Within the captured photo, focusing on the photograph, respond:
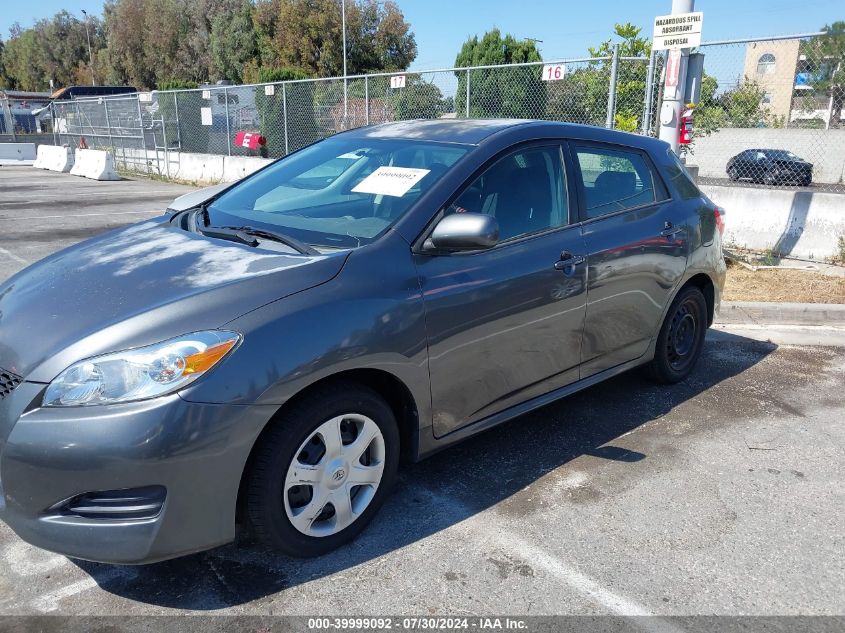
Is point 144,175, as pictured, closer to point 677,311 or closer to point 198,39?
point 677,311

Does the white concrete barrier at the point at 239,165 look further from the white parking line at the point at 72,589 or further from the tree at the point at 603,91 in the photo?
the white parking line at the point at 72,589

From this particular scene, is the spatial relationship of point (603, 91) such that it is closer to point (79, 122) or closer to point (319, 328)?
point (319, 328)

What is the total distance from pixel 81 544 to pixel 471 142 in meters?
2.42

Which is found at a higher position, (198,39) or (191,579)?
(198,39)

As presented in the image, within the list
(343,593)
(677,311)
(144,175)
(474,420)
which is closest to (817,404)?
(677,311)

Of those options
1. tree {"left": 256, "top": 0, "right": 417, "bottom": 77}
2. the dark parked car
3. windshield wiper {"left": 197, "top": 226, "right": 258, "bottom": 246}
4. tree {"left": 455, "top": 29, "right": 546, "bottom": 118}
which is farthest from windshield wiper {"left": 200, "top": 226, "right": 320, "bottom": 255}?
tree {"left": 256, "top": 0, "right": 417, "bottom": 77}

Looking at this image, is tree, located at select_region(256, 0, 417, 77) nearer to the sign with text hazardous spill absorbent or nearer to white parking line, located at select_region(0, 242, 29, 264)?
white parking line, located at select_region(0, 242, 29, 264)

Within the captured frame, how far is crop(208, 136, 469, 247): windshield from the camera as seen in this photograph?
3.18m

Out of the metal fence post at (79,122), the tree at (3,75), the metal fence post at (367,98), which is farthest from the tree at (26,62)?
the metal fence post at (367,98)

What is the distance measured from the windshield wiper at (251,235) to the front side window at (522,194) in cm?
68

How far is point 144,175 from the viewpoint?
21.0 meters

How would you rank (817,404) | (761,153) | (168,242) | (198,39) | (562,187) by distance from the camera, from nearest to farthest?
(168,242)
(562,187)
(817,404)
(761,153)
(198,39)

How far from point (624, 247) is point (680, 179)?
103cm

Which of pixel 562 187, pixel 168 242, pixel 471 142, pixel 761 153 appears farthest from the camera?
pixel 761 153
